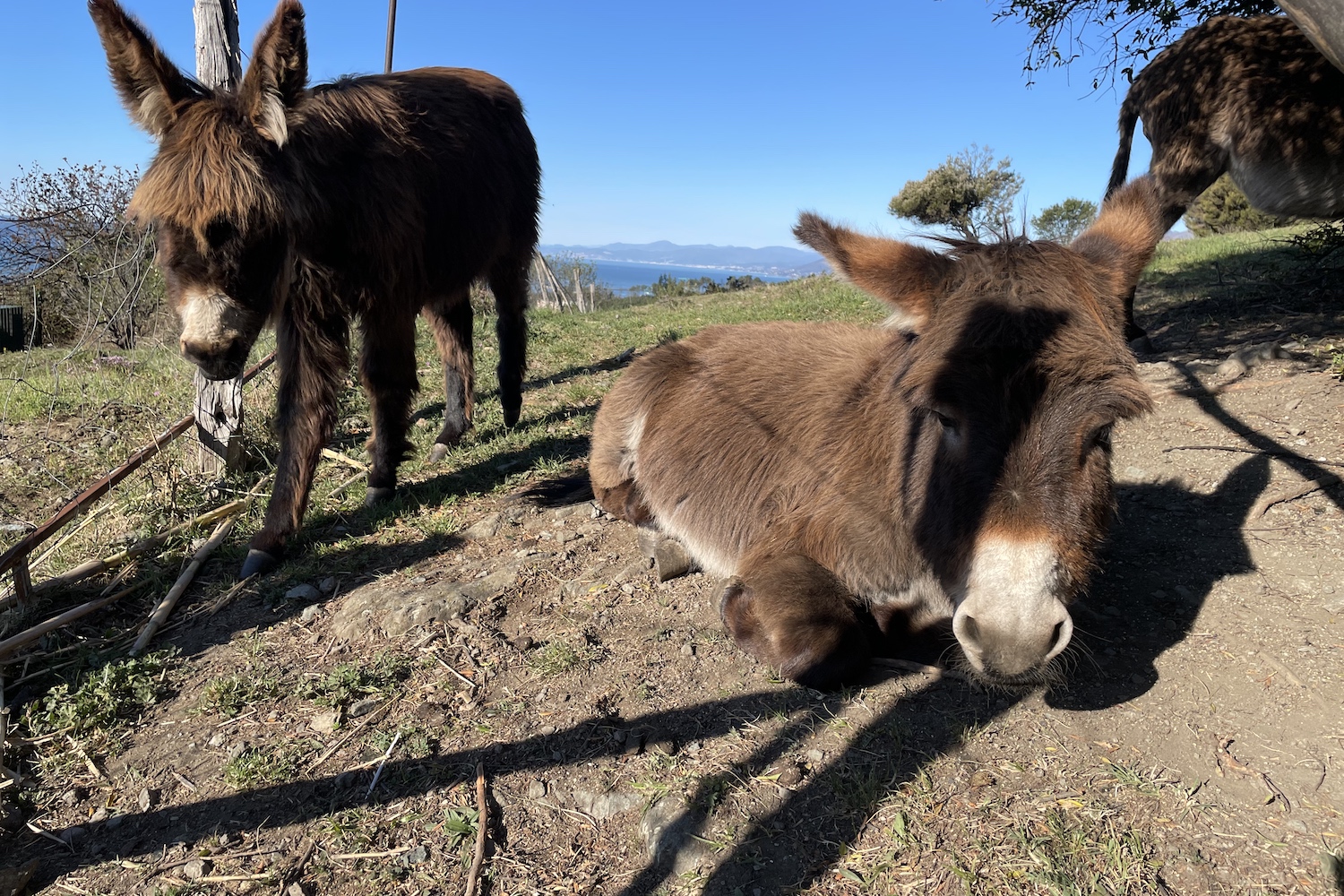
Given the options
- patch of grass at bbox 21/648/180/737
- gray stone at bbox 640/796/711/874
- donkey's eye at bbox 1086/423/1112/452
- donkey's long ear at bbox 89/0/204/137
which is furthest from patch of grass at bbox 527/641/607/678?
donkey's long ear at bbox 89/0/204/137

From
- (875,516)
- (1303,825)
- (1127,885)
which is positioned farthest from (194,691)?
(1303,825)

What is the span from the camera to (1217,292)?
7.46m

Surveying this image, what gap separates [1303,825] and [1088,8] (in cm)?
698

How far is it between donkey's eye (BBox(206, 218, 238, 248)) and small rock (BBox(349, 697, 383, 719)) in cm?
214

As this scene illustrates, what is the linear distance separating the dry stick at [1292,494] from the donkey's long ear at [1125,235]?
5.23 feet

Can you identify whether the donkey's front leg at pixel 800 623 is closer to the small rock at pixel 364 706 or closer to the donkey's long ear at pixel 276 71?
the small rock at pixel 364 706

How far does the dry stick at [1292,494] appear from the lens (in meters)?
3.28

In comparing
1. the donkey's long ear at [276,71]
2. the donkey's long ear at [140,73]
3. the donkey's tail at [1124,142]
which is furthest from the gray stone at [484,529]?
the donkey's tail at [1124,142]

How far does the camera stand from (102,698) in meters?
2.67

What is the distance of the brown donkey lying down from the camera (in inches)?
77.8

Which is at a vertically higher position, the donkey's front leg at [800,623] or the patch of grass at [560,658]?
the donkey's front leg at [800,623]

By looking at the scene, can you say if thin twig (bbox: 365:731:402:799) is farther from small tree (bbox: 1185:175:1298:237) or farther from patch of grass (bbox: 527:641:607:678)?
small tree (bbox: 1185:175:1298:237)

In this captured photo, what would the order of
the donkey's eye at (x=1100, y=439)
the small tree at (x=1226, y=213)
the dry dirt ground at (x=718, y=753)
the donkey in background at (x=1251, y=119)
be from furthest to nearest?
A: the small tree at (x=1226, y=213) → the donkey in background at (x=1251, y=119) → the donkey's eye at (x=1100, y=439) → the dry dirt ground at (x=718, y=753)

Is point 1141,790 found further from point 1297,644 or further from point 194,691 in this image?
point 194,691
